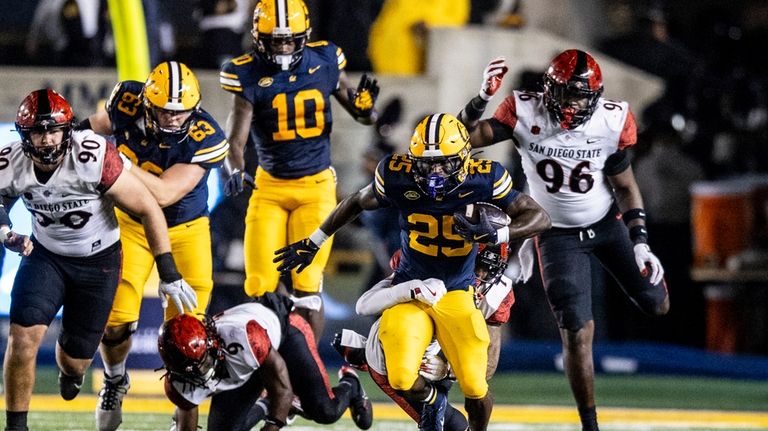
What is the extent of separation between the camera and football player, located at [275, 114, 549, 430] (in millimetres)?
6504

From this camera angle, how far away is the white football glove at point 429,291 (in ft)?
21.6

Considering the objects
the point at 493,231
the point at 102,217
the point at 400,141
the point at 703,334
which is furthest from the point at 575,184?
the point at 703,334

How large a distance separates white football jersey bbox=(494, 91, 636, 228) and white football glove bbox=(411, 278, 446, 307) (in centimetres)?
110

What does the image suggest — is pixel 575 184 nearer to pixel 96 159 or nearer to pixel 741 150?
pixel 96 159

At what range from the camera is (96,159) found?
255 inches

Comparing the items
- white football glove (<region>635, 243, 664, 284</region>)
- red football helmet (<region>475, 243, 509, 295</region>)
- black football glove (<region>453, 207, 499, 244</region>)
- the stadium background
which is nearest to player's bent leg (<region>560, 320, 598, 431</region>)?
white football glove (<region>635, 243, 664, 284</region>)

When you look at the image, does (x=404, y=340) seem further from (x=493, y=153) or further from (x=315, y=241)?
(x=493, y=153)

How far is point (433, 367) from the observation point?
22.1 ft

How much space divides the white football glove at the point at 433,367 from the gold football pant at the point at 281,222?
3.98 ft

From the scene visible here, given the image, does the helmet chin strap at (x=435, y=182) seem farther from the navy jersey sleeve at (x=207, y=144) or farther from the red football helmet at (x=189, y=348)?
the navy jersey sleeve at (x=207, y=144)

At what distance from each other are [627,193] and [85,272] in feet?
8.76

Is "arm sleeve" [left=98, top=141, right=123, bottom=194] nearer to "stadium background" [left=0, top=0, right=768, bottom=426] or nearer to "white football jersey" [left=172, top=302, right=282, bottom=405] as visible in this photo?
"white football jersey" [left=172, top=302, right=282, bottom=405]

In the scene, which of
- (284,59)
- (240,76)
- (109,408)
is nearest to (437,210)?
(284,59)

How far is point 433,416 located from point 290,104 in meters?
2.06
